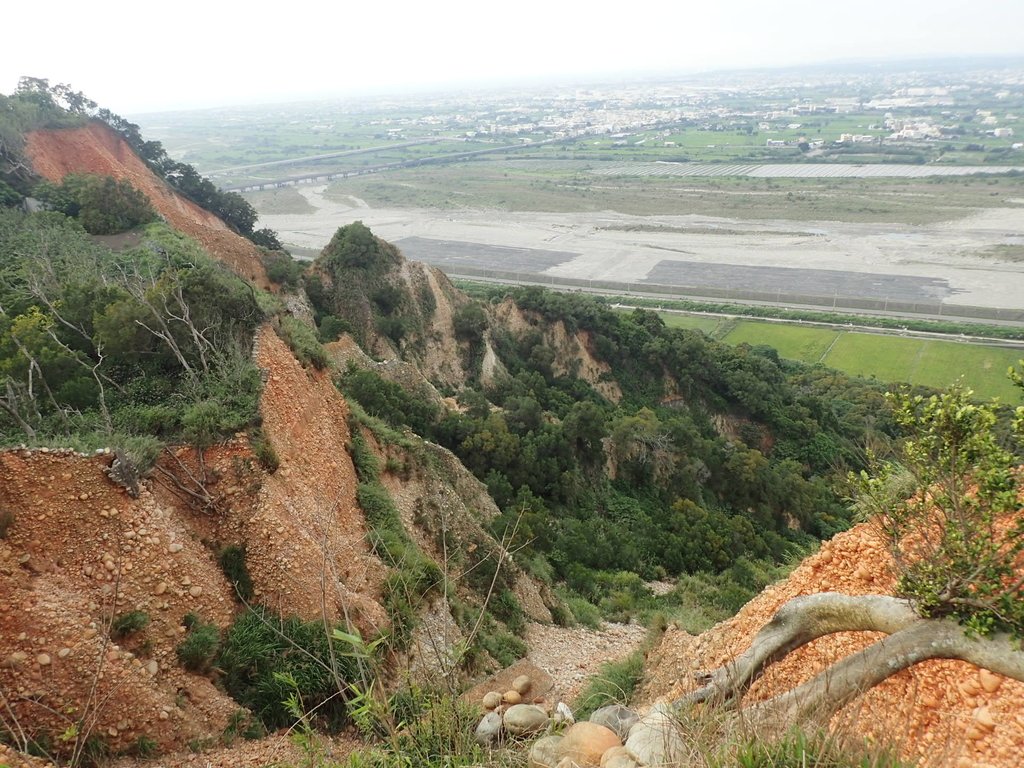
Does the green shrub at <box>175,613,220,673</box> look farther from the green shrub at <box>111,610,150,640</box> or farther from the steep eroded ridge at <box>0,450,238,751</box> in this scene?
the green shrub at <box>111,610,150,640</box>

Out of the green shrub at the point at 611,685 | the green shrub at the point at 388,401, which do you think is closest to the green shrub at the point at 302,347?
the green shrub at the point at 388,401

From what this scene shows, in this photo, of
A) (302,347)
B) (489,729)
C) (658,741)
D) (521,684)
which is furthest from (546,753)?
(302,347)

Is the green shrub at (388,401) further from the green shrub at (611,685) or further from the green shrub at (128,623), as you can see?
the green shrub at (128,623)

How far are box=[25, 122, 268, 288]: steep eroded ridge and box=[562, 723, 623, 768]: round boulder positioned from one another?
29533 mm

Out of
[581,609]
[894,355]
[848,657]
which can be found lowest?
[894,355]

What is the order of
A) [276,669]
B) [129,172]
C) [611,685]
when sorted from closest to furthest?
[276,669] < [611,685] < [129,172]

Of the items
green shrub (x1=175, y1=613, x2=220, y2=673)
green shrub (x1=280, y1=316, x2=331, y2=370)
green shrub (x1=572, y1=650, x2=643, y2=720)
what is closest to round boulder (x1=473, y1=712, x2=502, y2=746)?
green shrub (x1=572, y1=650, x2=643, y2=720)

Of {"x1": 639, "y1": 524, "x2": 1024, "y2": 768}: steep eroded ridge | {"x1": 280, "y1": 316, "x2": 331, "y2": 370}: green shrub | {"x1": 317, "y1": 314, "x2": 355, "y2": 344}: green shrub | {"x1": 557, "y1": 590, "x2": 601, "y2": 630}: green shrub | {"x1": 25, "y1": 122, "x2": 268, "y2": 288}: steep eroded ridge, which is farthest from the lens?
{"x1": 25, "y1": 122, "x2": 268, "y2": 288}: steep eroded ridge

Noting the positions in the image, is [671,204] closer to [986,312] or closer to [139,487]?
[986,312]

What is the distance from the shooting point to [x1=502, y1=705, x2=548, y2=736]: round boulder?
33.4 feet

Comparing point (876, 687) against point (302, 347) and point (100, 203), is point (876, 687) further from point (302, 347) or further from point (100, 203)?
point (100, 203)

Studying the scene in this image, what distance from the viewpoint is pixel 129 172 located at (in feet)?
139

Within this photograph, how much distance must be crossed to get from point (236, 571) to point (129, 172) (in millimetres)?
39435

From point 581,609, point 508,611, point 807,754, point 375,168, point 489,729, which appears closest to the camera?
point 807,754
